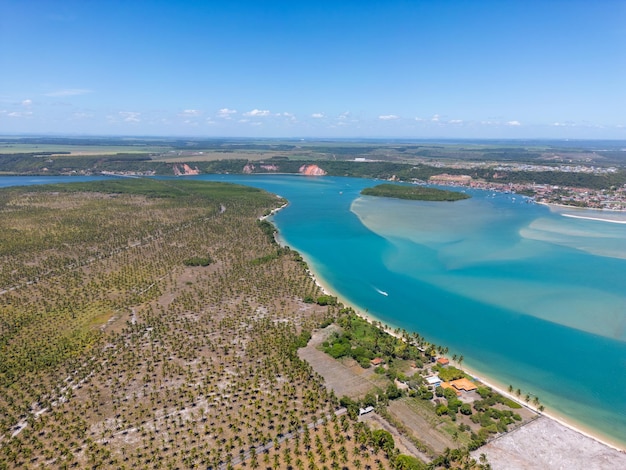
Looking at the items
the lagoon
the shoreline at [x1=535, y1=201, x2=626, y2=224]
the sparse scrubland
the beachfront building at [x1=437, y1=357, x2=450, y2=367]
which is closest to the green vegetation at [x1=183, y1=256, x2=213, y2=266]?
the sparse scrubland

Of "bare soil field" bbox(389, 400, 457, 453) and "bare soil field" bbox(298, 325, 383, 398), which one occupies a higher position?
"bare soil field" bbox(298, 325, 383, 398)

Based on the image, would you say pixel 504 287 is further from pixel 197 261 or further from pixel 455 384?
pixel 197 261

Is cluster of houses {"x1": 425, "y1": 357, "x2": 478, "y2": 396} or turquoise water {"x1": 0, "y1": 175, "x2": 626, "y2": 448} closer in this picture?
cluster of houses {"x1": 425, "y1": 357, "x2": 478, "y2": 396}

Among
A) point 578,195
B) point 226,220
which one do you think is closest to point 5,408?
point 226,220

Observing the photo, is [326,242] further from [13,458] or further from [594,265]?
[13,458]

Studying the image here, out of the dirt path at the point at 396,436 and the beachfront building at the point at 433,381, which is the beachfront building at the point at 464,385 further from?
the dirt path at the point at 396,436

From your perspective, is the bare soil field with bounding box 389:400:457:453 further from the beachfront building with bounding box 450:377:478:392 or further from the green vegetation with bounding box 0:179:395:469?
the beachfront building with bounding box 450:377:478:392
